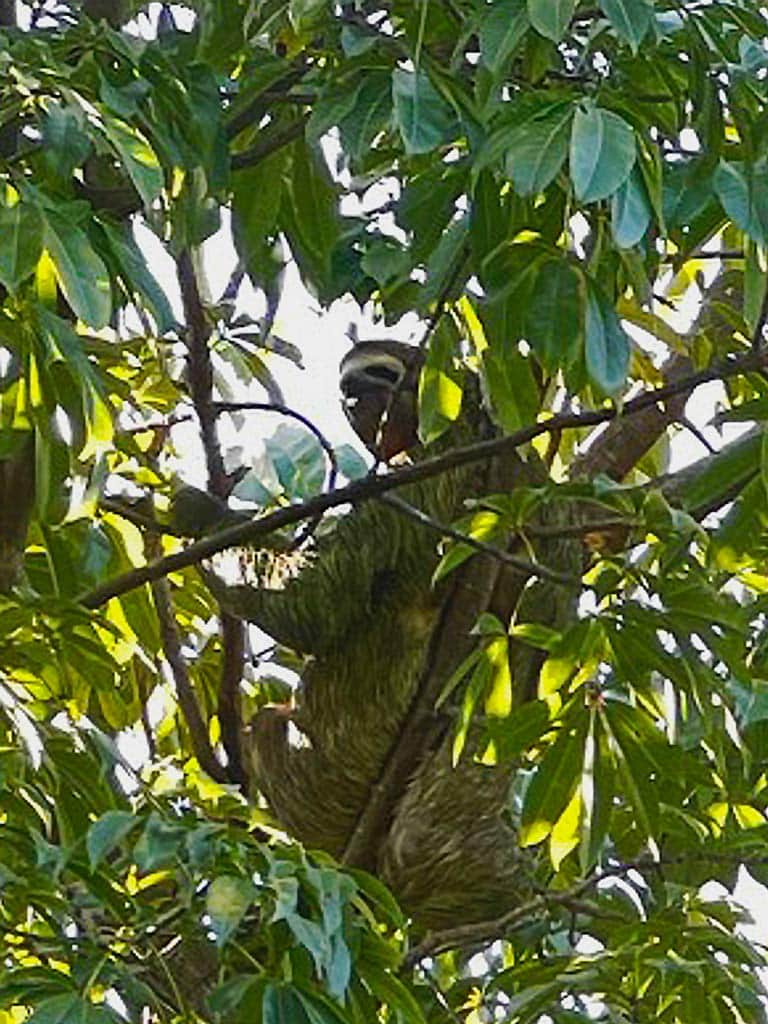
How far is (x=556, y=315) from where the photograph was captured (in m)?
1.88

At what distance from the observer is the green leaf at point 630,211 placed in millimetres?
1700

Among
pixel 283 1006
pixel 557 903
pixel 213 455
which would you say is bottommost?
pixel 283 1006

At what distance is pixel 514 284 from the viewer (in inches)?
75.1

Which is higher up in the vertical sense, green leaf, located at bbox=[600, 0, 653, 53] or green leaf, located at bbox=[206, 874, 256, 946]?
green leaf, located at bbox=[600, 0, 653, 53]

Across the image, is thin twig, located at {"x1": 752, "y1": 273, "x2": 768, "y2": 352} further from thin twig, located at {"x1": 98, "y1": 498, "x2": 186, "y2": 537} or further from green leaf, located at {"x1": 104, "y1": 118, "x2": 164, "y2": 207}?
thin twig, located at {"x1": 98, "y1": 498, "x2": 186, "y2": 537}

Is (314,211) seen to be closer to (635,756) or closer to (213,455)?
(213,455)

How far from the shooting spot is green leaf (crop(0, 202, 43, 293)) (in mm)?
1646

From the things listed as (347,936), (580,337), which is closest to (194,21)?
(580,337)

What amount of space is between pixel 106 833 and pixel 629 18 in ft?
2.63

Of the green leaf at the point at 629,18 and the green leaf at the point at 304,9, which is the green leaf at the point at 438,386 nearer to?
the green leaf at the point at 304,9

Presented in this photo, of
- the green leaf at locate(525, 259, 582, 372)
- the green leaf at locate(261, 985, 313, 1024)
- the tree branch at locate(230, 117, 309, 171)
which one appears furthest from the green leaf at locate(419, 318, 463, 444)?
the green leaf at locate(261, 985, 313, 1024)

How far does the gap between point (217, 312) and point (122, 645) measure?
0.54m

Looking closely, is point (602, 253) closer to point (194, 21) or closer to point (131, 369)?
point (194, 21)

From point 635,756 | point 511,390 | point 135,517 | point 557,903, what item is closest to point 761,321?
point 511,390
